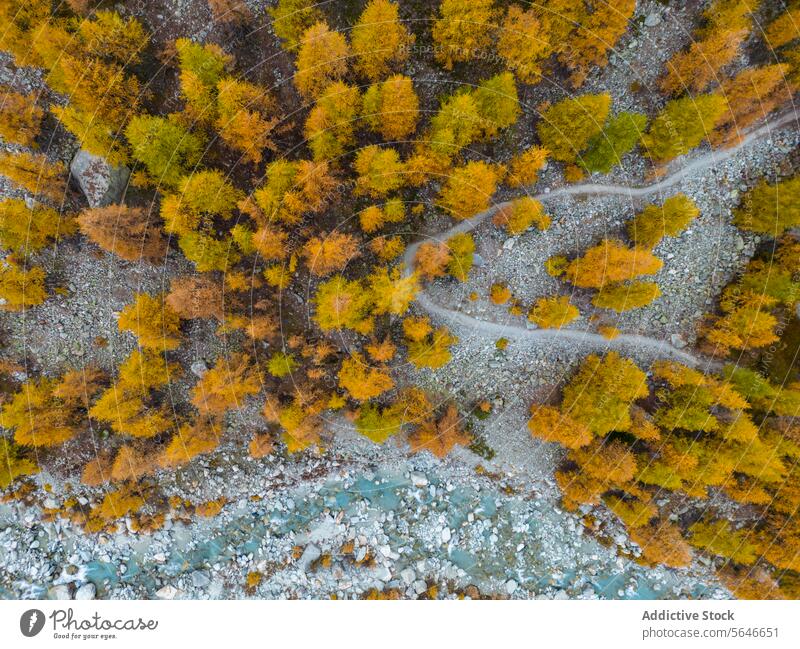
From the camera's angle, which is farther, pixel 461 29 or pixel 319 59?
pixel 461 29

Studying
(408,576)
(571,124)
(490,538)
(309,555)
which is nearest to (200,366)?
(309,555)

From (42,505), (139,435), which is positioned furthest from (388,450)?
(42,505)

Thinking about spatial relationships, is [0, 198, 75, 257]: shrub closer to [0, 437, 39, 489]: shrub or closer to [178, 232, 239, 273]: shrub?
[178, 232, 239, 273]: shrub

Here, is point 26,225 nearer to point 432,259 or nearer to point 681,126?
point 432,259

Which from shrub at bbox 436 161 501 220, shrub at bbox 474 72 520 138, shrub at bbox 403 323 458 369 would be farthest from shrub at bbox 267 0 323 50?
shrub at bbox 403 323 458 369

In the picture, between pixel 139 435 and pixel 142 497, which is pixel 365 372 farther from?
pixel 142 497
